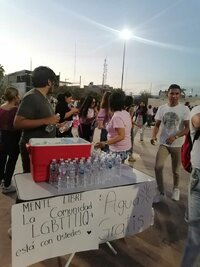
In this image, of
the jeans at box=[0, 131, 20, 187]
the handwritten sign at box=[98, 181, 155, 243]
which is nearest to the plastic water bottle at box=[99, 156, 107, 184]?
the handwritten sign at box=[98, 181, 155, 243]

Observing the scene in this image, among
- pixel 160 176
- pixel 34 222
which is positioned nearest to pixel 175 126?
pixel 160 176

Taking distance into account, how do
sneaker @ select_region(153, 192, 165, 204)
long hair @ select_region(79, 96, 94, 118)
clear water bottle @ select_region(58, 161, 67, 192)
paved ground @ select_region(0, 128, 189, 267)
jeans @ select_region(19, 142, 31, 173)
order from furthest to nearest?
long hair @ select_region(79, 96, 94, 118) < sneaker @ select_region(153, 192, 165, 204) < jeans @ select_region(19, 142, 31, 173) < paved ground @ select_region(0, 128, 189, 267) < clear water bottle @ select_region(58, 161, 67, 192)

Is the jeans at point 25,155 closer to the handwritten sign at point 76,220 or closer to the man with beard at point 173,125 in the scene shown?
the handwritten sign at point 76,220

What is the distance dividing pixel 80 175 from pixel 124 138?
1.09 metres

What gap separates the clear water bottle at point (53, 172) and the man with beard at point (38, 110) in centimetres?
56

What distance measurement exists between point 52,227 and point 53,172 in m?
0.43

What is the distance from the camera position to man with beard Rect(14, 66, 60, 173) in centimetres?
266

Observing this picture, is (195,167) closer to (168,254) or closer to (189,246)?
(189,246)

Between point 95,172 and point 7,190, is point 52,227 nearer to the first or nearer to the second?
point 95,172

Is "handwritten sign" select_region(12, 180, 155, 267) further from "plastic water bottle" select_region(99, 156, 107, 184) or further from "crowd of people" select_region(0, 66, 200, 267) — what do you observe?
"crowd of people" select_region(0, 66, 200, 267)

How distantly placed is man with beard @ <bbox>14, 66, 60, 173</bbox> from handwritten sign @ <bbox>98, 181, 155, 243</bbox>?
931 millimetres

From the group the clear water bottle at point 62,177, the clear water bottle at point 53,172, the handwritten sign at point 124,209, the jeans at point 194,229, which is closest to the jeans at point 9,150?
the clear water bottle at point 53,172

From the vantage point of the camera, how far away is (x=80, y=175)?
89.6 inches

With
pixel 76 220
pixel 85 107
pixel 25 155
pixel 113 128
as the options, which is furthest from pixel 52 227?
pixel 85 107
